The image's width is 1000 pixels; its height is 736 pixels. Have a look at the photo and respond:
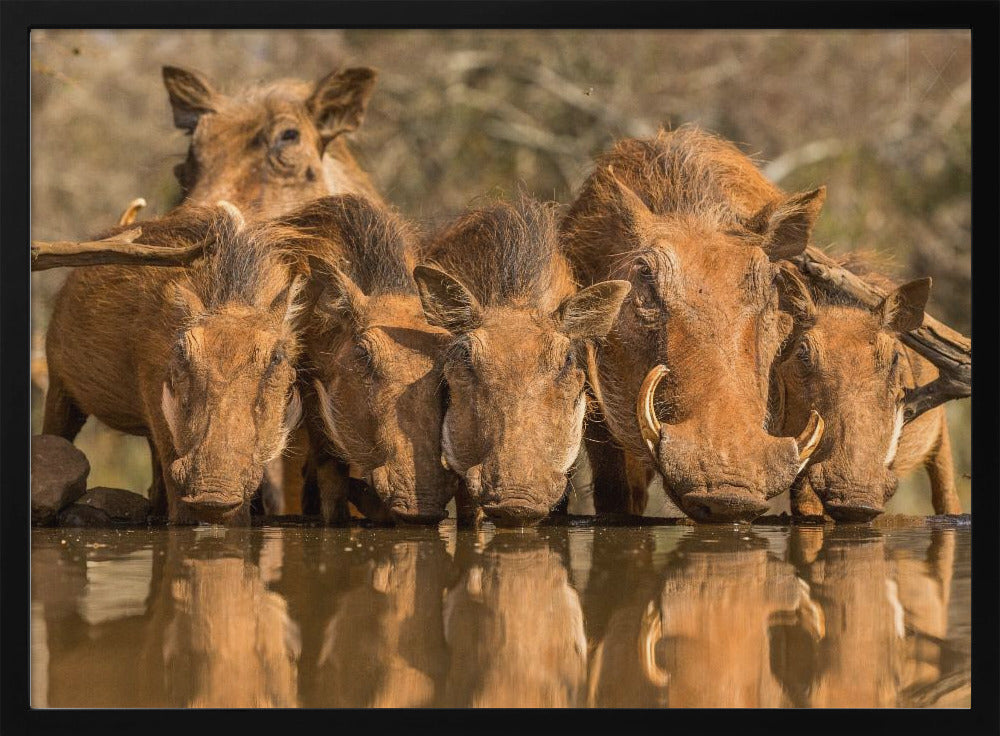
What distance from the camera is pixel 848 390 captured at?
5582 millimetres

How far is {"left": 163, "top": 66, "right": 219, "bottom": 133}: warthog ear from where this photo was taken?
25.1ft

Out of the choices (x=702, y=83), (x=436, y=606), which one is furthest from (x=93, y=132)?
(x=436, y=606)

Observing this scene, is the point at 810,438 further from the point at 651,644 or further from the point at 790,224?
the point at 651,644

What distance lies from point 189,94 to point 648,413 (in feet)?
12.0

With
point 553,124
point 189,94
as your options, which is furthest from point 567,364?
point 553,124

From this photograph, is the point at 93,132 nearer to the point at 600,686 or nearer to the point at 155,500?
the point at 155,500

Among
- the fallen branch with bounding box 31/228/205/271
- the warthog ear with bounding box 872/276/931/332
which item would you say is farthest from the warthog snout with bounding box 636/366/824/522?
the fallen branch with bounding box 31/228/205/271

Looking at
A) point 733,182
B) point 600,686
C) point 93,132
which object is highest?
point 93,132

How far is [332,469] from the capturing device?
5.86m

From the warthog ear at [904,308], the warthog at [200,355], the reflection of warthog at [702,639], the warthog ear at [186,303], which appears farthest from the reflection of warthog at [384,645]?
the warthog ear at [904,308]

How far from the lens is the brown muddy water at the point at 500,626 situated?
11.3 ft

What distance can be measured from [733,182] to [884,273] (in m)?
0.96

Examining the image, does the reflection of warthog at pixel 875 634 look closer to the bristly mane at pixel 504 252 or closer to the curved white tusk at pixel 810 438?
the curved white tusk at pixel 810 438

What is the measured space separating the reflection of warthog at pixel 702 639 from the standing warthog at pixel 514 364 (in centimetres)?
74
